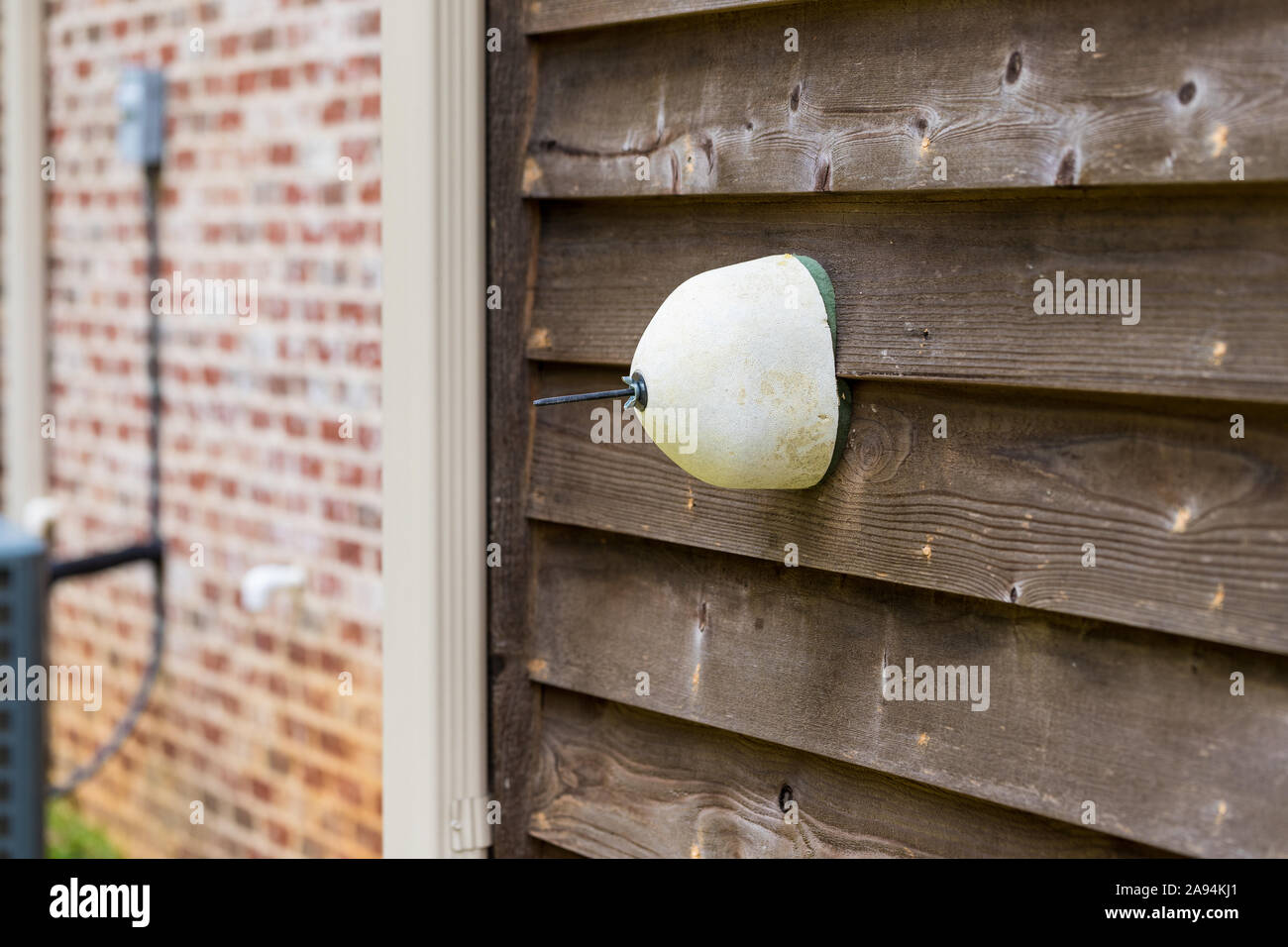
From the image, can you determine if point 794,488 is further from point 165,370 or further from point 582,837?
point 165,370

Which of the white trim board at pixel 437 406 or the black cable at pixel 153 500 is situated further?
the black cable at pixel 153 500

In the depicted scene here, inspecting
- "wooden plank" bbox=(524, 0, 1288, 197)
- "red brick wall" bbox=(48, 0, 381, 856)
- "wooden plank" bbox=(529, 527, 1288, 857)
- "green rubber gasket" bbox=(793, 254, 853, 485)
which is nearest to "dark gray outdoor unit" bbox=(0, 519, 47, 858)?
"red brick wall" bbox=(48, 0, 381, 856)

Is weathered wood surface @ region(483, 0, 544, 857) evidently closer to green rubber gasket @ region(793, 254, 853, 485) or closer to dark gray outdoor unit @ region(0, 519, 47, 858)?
green rubber gasket @ region(793, 254, 853, 485)

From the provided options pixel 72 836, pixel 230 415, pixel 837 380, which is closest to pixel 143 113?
pixel 230 415

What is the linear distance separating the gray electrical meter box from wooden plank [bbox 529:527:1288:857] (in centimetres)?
240

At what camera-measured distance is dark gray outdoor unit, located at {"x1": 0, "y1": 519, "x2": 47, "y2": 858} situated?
101 inches

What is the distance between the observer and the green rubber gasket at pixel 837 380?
4.10 ft

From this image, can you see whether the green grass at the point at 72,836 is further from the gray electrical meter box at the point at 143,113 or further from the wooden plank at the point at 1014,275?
the wooden plank at the point at 1014,275

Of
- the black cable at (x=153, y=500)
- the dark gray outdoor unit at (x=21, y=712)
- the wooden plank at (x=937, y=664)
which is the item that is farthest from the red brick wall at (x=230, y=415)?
the wooden plank at (x=937, y=664)

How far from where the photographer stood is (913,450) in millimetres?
1209

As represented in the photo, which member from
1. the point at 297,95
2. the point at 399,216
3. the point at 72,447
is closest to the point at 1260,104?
the point at 399,216

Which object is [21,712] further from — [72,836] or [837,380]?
[837,380]

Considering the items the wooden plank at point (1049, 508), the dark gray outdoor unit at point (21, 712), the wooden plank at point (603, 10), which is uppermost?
the wooden plank at point (603, 10)

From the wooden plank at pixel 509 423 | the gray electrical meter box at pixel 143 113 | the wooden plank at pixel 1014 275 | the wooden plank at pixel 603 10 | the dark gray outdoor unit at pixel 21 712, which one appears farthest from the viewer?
the gray electrical meter box at pixel 143 113
